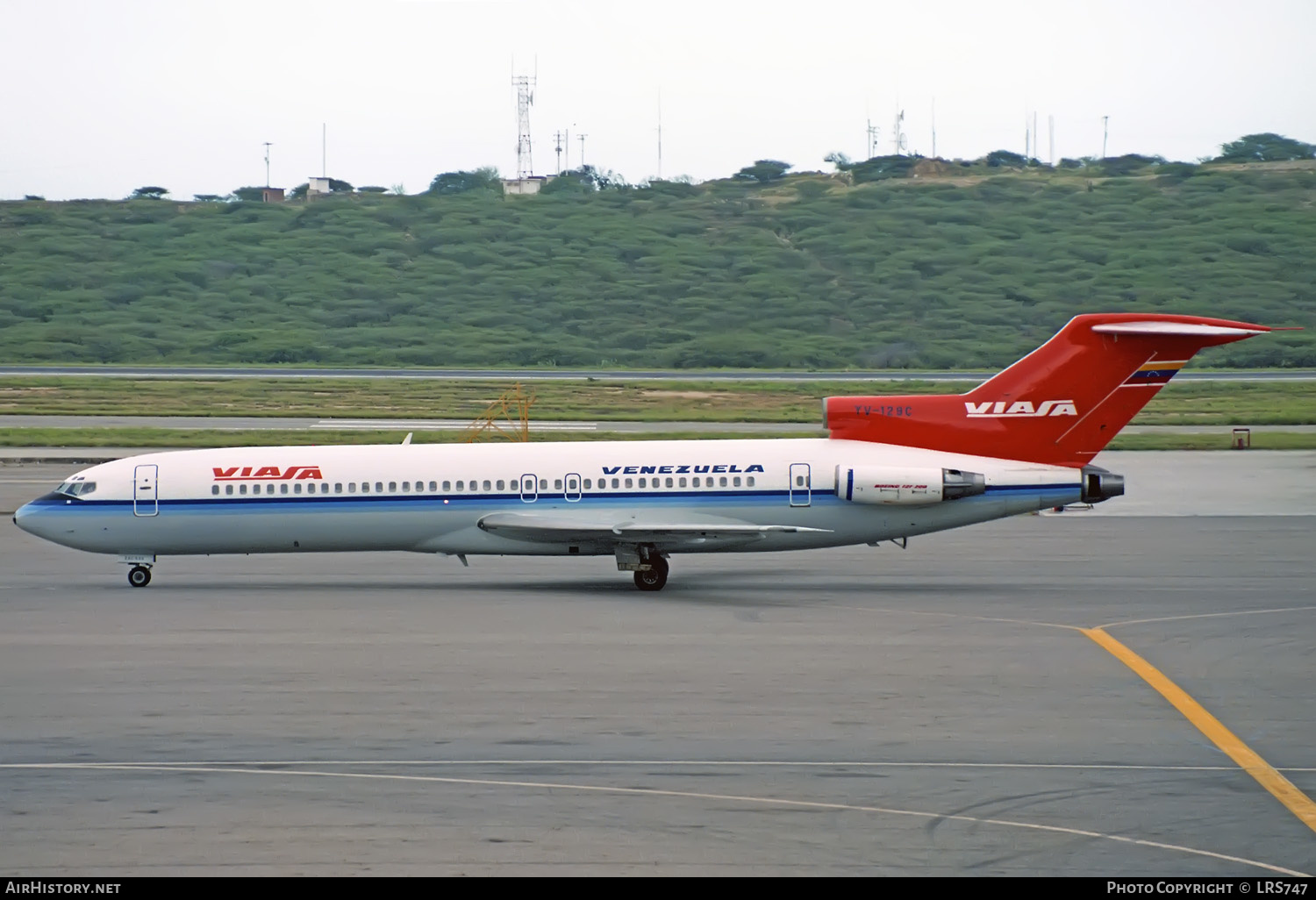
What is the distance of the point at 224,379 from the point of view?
81688 millimetres

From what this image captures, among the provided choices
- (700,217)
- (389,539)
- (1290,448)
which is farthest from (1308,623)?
(700,217)

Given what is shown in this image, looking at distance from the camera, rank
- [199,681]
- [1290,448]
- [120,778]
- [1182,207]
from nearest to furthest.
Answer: [120,778]
[199,681]
[1290,448]
[1182,207]

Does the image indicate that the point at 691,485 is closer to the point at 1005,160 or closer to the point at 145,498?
the point at 145,498

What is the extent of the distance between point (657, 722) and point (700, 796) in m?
3.07

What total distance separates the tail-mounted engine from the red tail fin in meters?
0.56

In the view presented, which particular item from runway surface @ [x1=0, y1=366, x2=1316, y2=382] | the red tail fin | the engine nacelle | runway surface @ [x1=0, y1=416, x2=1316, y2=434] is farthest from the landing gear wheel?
runway surface @ [x1=0, y1=366, x2=1316, y2=382]

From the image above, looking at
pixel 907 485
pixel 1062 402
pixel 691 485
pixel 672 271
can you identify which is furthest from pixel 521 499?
pixel 672 271

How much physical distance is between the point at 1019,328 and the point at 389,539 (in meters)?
93.4

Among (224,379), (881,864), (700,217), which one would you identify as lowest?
(881,864)

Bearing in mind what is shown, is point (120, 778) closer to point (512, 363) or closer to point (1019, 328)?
point (512, 363)

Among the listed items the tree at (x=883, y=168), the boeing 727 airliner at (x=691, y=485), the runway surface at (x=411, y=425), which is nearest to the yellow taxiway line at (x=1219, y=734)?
the boeing 727 airliner at (x=691, y=485)

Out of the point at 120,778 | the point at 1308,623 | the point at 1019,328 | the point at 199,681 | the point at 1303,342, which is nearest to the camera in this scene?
the point at 120,778

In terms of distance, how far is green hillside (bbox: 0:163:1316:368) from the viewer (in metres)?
111

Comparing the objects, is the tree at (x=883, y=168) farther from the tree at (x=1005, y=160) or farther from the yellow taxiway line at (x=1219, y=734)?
the yellow taxiway line at (x=1219, y=734)
